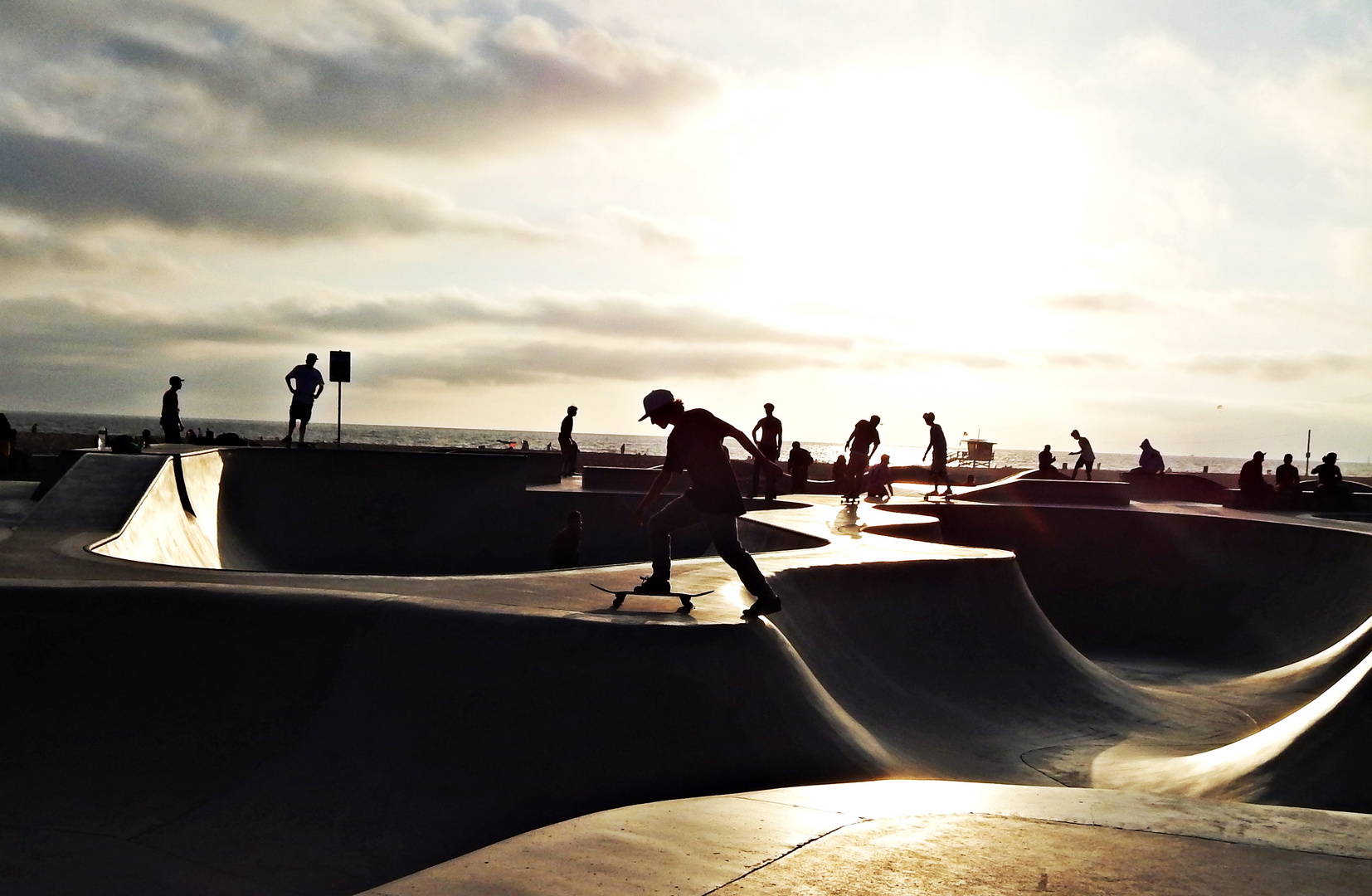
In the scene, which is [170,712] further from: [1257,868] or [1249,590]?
[1249,590]

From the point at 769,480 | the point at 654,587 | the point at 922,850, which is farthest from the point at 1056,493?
the point at 922,850

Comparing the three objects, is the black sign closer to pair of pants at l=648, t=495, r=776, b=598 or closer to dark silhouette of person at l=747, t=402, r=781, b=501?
dark silhouette of person at l=747, t=402, r=781, b=501

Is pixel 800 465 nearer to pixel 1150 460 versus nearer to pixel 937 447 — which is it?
pixel 937 447

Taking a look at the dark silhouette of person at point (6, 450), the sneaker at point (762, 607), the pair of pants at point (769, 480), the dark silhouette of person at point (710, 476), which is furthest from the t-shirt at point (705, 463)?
the dark silhouette of person at point (6, 450)

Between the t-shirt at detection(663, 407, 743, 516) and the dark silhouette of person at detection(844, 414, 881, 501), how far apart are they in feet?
41.8

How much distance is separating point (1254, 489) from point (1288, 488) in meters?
0.69

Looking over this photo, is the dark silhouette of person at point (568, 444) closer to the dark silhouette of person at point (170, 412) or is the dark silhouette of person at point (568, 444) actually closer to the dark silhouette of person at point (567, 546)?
the dark silhouette of person at point (170, 412)

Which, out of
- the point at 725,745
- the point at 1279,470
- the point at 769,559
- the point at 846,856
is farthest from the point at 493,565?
the point at 1279,470

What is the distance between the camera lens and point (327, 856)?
5148mm

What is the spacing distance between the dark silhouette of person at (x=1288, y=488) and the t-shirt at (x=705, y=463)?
20.4m

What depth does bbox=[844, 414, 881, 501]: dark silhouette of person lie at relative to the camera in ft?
64.5

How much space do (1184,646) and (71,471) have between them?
1593 centimetres

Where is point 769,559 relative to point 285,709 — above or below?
above

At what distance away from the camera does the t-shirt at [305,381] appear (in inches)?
722
